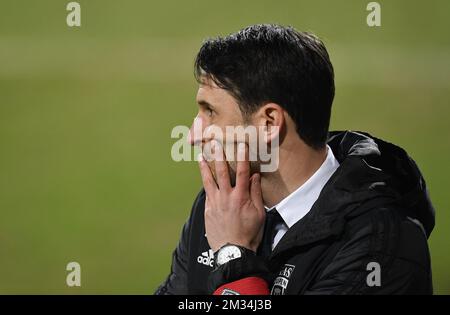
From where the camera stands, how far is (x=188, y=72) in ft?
28.6

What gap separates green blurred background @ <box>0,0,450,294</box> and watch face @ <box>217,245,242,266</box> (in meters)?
3.15

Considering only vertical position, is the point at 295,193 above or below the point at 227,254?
above

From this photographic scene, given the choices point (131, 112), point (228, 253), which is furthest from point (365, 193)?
point (131, 112)

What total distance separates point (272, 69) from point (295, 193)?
431 millimetres

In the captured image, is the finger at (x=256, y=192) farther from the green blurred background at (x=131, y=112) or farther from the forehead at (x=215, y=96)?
the green blurred background at (x=131, y=112)

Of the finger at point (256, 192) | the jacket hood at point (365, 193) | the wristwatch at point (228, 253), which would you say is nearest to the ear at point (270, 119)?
the finger at point (256, 192)

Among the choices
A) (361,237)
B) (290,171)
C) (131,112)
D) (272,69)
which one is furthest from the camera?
(131,112)

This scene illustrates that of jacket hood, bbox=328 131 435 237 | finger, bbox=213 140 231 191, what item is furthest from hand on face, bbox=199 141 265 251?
jacket hood, bbox=328 131 435 237

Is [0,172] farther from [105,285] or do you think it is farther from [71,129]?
[105,285]

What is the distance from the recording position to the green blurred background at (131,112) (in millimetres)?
5992

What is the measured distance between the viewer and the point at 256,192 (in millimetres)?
2443

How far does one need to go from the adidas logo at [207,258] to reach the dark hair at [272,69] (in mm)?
528

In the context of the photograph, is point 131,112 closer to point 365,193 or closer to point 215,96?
point 215,96

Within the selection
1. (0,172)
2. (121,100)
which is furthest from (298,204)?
(121,100)
